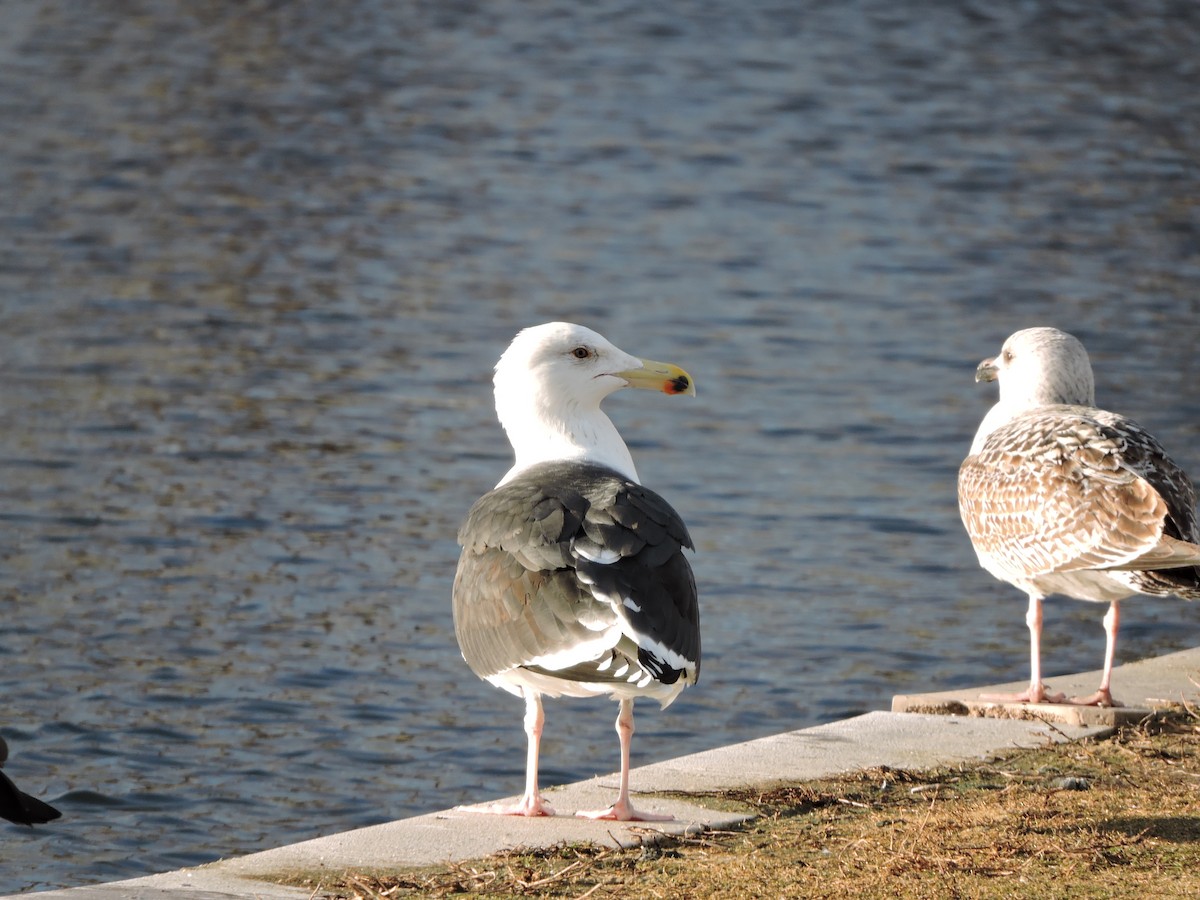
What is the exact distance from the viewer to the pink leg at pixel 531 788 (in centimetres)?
655

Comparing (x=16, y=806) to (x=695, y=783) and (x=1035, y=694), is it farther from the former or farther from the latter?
(x=1035, y=694)

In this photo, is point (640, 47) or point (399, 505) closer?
point (399, 505)

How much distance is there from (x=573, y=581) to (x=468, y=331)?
12434 mm

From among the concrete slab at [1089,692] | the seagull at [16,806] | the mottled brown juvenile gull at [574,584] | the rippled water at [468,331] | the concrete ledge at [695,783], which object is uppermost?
the mottled brown juvenile gull at [574,584]

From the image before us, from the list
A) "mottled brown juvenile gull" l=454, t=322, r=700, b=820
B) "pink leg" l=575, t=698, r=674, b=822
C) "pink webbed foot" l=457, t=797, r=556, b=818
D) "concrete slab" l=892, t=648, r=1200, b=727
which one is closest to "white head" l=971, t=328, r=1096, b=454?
"concrete slab" l=892, t=648, r=1200, b=727

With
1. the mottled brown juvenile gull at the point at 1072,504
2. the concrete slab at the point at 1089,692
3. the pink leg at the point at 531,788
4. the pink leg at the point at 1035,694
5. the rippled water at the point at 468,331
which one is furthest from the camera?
the rippled water at the point at 468,331

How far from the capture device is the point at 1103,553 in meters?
7.82

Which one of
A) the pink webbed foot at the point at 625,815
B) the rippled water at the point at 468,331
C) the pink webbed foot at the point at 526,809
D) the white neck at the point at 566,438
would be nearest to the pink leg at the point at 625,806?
the pink webbed foot at the point at 625,815

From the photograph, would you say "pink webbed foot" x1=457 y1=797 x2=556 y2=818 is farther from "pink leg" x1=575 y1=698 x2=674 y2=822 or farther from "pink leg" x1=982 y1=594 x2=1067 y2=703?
"pink leg" x1=982 y1=594 x2=1067 y2=703

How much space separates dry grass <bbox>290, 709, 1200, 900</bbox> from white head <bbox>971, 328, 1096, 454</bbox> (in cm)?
260

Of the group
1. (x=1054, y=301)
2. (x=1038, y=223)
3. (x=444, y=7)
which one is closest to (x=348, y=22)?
(x=444, y=7)

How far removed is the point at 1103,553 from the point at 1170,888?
2371mm

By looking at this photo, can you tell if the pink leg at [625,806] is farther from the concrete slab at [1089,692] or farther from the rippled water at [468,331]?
the rippled water at [468,331]

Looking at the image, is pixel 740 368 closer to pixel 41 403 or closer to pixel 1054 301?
pixel 1054 301
